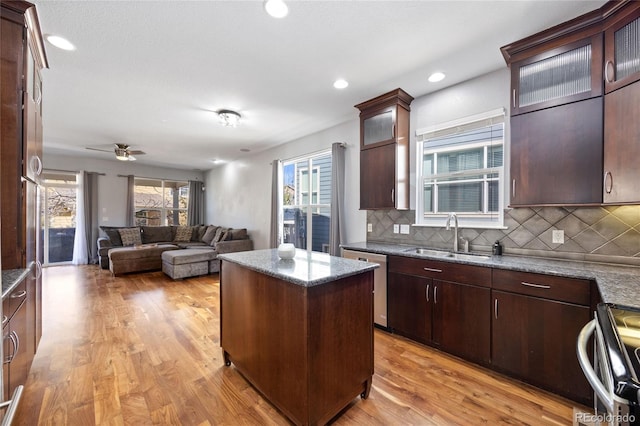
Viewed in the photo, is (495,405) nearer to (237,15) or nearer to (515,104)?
(515,104)

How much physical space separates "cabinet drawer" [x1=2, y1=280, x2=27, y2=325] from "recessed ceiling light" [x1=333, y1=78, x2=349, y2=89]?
9.80ft

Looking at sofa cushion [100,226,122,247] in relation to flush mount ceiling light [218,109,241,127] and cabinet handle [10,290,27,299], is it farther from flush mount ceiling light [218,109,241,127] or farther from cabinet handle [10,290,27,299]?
cabinet handle [10,290,27,299]

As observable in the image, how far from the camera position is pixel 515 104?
222 centimetres

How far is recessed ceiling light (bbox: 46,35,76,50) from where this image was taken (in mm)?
2131

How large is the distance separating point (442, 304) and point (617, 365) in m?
1.76

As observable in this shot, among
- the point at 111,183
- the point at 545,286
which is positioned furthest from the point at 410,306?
the point at 111,183

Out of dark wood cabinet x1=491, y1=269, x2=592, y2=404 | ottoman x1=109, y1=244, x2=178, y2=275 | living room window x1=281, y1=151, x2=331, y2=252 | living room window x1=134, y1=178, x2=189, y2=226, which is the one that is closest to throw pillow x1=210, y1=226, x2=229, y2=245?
ottoman x1=109, y1=244, x2=178, y2=275

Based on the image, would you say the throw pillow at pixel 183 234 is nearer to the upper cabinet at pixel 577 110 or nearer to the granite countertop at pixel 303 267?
the granite countertop at pixel 303 267

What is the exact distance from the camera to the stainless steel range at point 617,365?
0.65m

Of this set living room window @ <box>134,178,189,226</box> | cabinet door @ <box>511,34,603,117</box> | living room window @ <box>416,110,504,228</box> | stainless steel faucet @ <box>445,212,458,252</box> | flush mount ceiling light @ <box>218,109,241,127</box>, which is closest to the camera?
cabinet door @ <box>511,34,603,117</box>

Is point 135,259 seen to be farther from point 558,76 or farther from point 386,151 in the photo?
point 558,76

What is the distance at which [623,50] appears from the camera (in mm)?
1725

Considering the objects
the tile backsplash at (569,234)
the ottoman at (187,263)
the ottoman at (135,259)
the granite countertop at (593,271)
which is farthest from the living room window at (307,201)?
the ottoman at (135,259)

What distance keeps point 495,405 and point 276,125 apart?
13.9ft
